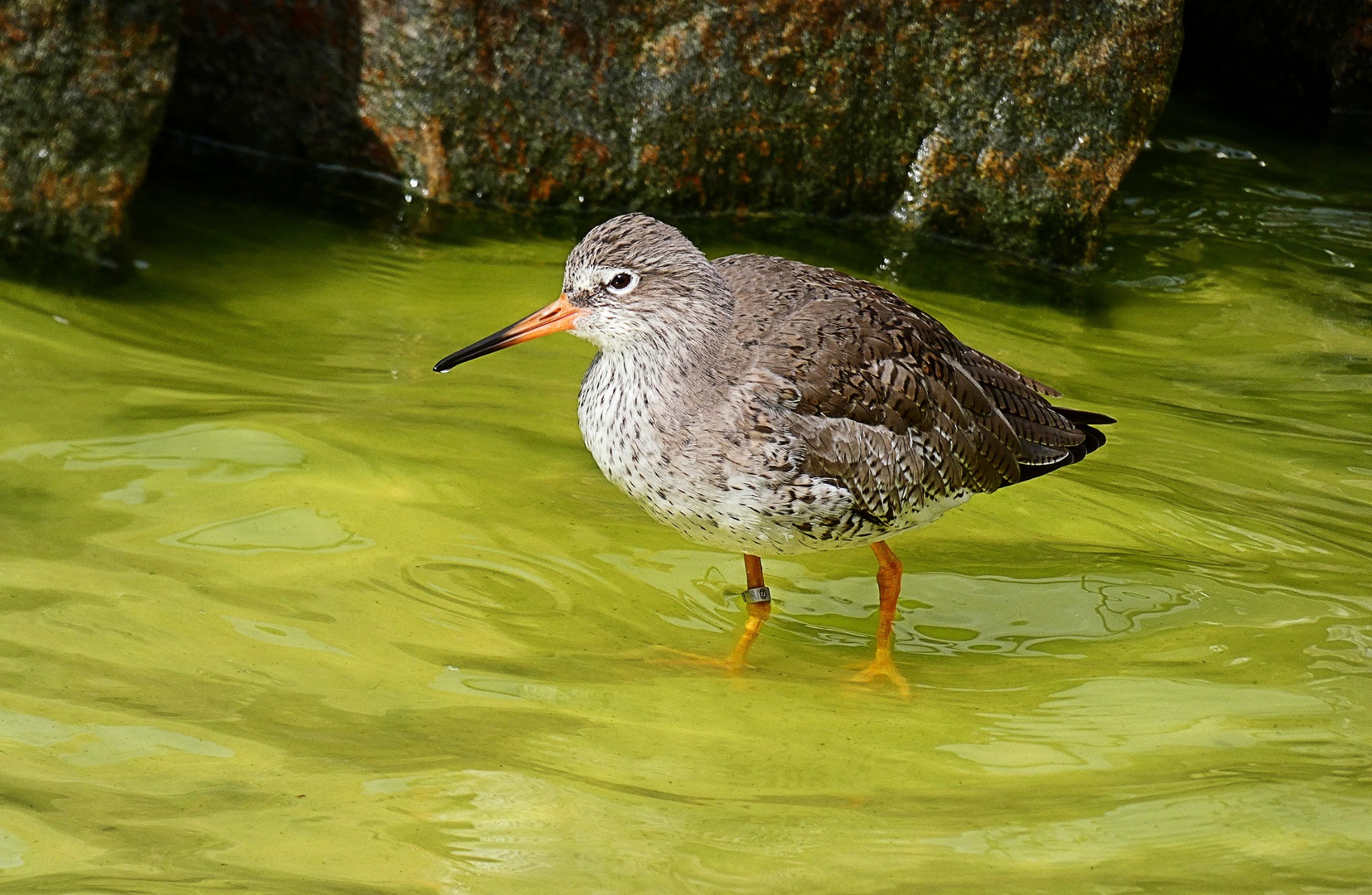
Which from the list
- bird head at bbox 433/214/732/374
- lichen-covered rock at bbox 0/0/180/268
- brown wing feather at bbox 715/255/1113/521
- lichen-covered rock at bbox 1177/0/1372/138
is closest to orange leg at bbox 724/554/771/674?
brown wing feather at bbox 715/255/1113/521

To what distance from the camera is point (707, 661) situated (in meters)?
4.92

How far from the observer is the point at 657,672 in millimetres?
4805

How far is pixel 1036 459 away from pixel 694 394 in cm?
146

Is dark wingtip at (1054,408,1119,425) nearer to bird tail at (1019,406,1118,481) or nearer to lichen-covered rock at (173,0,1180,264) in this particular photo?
bird tail at (1019,406,1118,481)

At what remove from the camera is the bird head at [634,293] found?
481cm

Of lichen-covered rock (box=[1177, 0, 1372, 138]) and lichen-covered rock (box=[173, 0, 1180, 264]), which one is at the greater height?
lichen-covered rock (box=[1177, 0, 1372, 138])

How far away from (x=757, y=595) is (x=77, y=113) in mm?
4051

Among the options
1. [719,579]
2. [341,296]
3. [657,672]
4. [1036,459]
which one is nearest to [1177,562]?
[1036,459]

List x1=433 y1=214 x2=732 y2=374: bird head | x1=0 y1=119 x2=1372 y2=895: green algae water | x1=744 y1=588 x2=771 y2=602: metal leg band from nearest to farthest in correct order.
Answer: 1. x1=0 y1=119 x2=1372 y2=895: green algae water
2. x1=433 y1=214 x2=732 y2=374: bird head
3. x1=744 y1=588 x2=771 y2=602: metal leg band

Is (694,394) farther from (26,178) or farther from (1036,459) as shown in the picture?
(26,178)

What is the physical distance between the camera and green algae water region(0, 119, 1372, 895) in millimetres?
3797

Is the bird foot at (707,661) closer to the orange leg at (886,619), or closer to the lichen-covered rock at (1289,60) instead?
the orange leg at (886,619)

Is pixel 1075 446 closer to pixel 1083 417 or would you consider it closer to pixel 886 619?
pixel 1083 417

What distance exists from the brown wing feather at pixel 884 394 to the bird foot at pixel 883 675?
1.75ft
